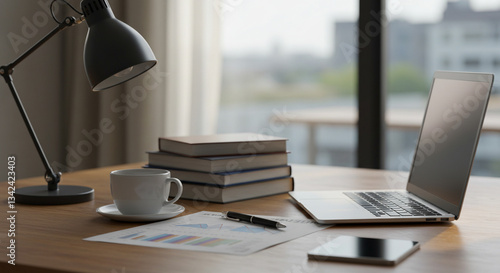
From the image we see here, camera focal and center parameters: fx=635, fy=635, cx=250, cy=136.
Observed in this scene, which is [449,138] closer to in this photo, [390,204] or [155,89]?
[390,204]

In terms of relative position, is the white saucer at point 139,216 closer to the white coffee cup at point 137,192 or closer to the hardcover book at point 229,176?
the white coffee cup at point 137,192

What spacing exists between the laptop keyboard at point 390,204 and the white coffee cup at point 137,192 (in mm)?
364

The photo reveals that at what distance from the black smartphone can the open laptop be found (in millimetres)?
136

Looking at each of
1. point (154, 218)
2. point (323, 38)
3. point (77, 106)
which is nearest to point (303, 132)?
point (323, 38)

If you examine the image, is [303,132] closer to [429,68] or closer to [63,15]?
[429,68]

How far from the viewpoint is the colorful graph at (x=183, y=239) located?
0.89 metres

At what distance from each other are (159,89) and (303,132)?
3.91ft

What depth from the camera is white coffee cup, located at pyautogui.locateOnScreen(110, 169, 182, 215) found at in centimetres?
104

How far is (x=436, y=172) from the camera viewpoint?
116cm

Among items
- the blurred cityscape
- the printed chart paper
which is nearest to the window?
the blurred cityscape

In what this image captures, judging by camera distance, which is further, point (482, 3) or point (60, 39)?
point (482, 3)

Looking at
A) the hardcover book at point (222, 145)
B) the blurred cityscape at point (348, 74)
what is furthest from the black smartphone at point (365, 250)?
the blurred cityscape at point (348, 74)

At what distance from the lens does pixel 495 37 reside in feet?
10.1

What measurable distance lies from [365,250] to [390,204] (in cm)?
34
